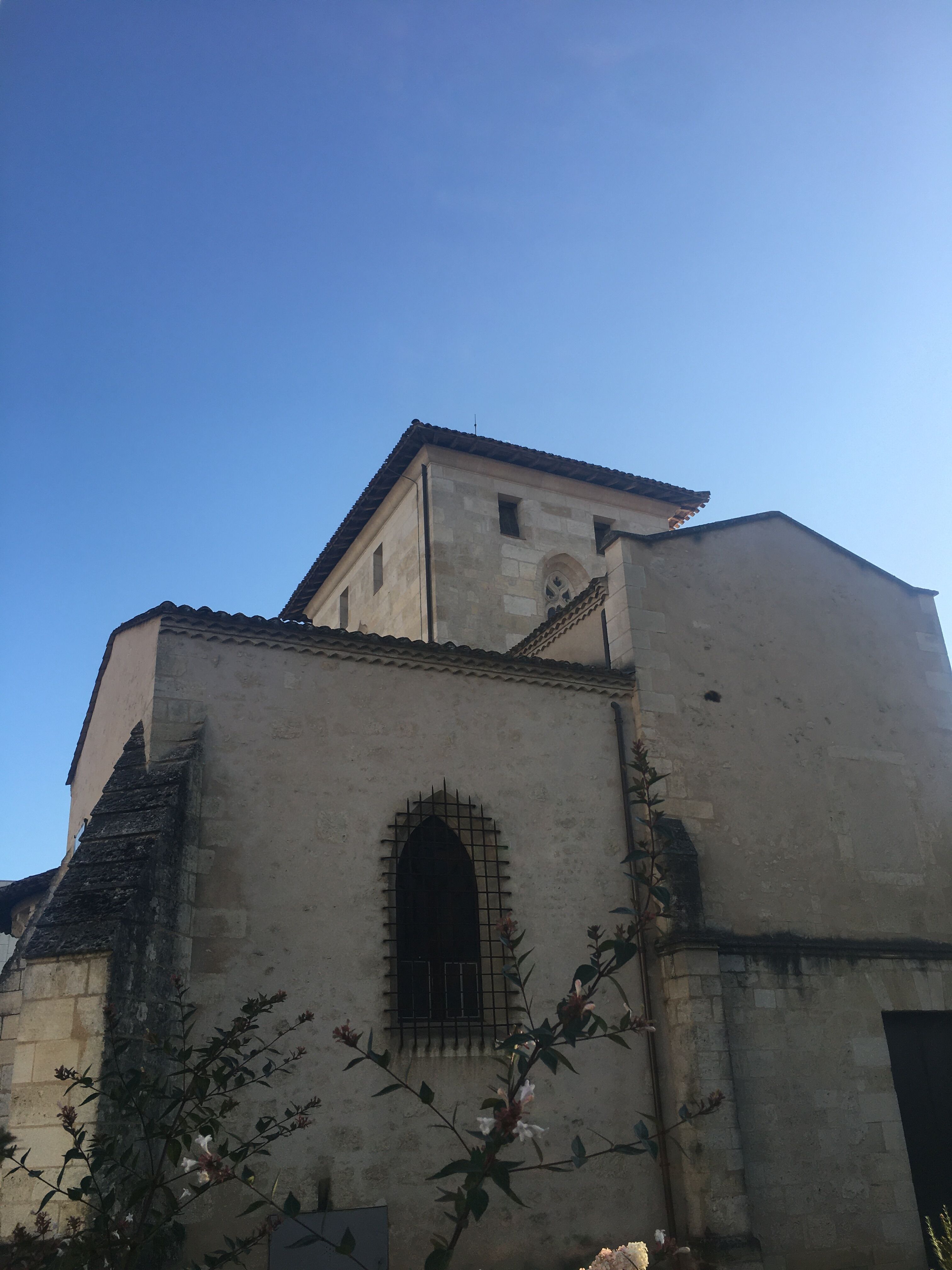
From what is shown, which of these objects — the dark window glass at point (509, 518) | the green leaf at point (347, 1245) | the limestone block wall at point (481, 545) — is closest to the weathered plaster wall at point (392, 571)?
the limestone block wall at point (481, 545)

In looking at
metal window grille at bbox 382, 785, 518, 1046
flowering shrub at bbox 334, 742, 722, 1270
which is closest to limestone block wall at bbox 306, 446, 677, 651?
metal window grille at bbox 382, 785, 518, 1046

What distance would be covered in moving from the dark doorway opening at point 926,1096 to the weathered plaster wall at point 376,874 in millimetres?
3116

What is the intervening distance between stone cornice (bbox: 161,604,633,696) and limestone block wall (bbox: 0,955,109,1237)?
3348mm

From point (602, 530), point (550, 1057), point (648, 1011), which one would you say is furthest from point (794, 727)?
point (550, 1057)

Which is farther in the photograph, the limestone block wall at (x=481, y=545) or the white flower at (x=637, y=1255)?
the limestone block wall at (x=481, y=545)

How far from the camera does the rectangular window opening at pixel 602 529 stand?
18.7 metres

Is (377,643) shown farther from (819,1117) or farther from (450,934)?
(819,1117)

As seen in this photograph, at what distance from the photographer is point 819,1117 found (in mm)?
10078

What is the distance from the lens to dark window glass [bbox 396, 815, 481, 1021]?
9242 mm

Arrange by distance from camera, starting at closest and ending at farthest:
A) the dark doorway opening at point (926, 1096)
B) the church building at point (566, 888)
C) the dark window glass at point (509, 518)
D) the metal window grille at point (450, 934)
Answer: the church building at point (566, 888) → the metal window grille at point (450, 934) → the dark doorway opening at point (926, 1096) → the dark window glass at point (509, 518)

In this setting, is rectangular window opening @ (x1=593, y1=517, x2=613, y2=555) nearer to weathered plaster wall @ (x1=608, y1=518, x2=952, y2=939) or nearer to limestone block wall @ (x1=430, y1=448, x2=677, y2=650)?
limestone block wall @ (x1=430, y1=448, x2=677, y2=650)

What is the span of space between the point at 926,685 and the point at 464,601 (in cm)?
708

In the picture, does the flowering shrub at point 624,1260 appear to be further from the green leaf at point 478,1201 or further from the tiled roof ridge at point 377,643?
the tiled roof ridge at point 377,643

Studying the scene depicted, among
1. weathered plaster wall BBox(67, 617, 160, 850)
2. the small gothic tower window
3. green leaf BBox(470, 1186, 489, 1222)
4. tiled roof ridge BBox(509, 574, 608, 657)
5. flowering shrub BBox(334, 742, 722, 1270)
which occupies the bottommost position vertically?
green leaf BBox(470, 1186, 489, 1222)
